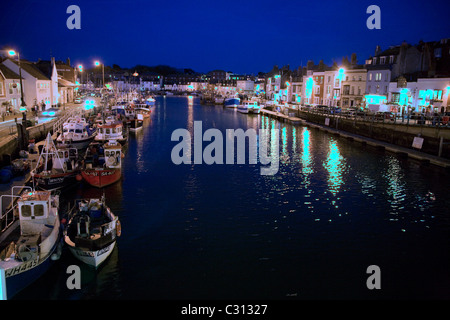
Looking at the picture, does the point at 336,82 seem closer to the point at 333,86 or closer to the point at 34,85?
the point at 333,86

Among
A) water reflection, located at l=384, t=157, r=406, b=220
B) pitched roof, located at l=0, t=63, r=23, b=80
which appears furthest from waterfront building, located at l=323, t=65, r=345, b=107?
pitched roof, located at l=0, t=63, r=23, b=80

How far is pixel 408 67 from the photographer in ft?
218

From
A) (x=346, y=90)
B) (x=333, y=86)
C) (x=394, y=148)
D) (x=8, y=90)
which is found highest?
(x=333, y=86)

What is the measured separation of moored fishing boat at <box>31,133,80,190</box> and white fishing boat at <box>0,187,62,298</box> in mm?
7031

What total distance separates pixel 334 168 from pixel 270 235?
18522mm

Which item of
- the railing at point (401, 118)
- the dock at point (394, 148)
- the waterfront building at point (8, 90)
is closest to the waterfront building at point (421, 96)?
the railing at point (401, 118)

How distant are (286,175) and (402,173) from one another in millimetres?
10883

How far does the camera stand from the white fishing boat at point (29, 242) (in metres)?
14.3

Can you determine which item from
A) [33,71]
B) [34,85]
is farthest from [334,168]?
[33,71]

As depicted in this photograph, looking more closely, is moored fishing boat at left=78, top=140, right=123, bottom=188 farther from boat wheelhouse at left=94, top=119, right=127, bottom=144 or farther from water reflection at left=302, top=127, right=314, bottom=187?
water reflection at left=302, top=127, right=314, bottom=187

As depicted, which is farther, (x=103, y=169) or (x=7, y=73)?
(x=7, y=73)

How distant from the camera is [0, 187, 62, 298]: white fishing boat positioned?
14336 mm

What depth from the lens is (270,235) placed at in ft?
67.8
